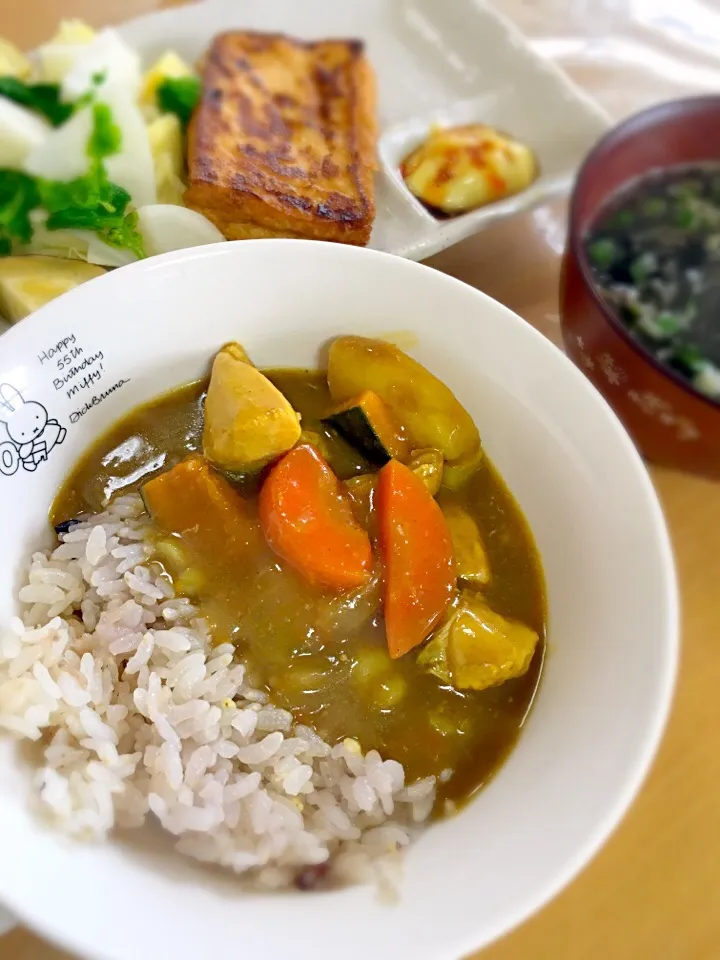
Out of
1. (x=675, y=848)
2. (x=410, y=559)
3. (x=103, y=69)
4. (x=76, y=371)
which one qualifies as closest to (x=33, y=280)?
(x=76, y=371)

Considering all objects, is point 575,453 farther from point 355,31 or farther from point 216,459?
point 355,31

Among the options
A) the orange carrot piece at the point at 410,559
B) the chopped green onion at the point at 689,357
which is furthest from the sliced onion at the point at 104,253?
the chopped green onion at the point at 689,357

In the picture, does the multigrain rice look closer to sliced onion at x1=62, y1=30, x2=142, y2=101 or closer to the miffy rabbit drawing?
the miffy rabbit drawing

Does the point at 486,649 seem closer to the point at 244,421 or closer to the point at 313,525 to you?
the point at 313,525

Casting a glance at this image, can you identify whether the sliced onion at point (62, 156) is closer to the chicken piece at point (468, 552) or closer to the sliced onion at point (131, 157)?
the sliced onion at point (131, 157)

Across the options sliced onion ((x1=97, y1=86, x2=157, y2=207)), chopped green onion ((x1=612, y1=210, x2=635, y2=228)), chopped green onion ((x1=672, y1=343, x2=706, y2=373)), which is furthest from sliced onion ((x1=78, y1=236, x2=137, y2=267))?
chopped green onion ((x1=672, y1=343, x2=706, y2=373))
